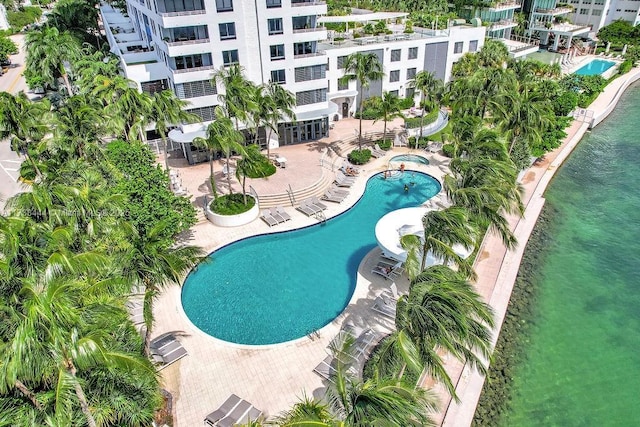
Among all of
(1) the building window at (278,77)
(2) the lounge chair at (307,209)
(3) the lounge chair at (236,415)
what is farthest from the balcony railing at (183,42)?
(3) the lounge chair at (236,415)

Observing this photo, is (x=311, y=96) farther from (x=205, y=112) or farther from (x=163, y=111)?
(x=163, y=111)

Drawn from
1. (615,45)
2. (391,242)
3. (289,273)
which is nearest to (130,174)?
(289,273)

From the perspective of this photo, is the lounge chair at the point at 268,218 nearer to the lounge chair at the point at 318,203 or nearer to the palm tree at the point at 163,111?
the lounge chair at the point at 318,203

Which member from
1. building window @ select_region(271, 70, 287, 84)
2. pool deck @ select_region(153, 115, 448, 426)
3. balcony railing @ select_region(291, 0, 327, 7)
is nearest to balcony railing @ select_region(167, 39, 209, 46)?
building window @ select_region(271, 70, 287, 84)

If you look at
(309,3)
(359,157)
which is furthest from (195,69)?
(359,157)

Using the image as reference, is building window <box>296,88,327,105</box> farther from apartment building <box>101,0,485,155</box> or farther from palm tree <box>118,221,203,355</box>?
palm tree <box>118,221,203,355</box>

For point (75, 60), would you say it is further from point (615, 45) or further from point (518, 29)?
point (615, 45)
